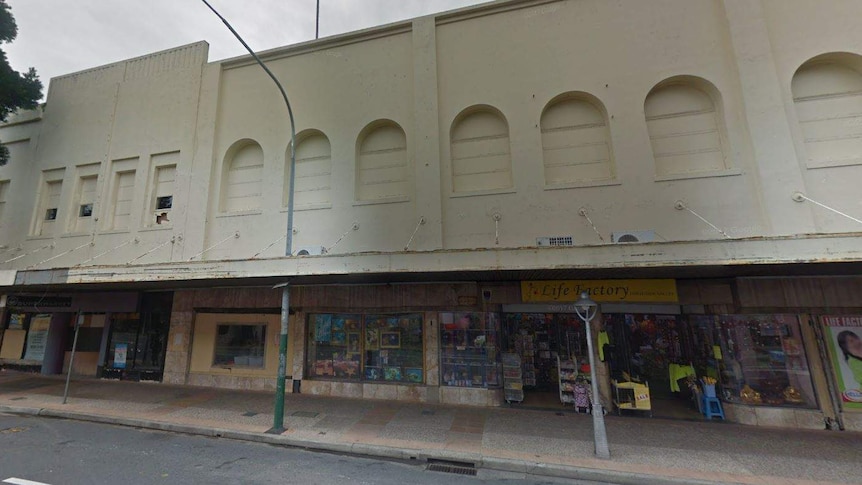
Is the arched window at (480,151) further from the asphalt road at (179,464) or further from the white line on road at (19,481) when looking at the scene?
the white line on road at (19,481)

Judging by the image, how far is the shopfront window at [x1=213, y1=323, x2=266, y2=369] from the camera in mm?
11703

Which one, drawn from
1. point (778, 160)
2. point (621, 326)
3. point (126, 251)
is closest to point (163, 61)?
point (126, 251)

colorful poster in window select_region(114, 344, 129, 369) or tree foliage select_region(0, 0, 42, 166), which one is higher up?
tree foliage select_region(0, 0, 42, 166)

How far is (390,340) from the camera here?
10805mm

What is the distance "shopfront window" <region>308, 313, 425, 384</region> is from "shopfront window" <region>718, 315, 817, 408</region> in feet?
25.8

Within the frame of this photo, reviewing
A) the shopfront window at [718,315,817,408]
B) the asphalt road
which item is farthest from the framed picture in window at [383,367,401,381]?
the shopfront window at [718,315,817,408]

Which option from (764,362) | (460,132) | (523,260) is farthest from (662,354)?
(460,132)

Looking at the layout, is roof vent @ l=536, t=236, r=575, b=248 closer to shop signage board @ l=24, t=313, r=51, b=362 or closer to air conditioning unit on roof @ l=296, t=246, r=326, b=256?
air conditioning unit on roof @ l=296, t=246, r=326, b=256

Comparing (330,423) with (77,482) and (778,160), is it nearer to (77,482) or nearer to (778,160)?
(77,482)

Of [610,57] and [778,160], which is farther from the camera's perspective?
[610,57]

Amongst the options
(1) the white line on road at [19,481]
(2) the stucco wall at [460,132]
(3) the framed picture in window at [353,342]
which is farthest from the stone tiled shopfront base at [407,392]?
(1) the white line on road at [19,481]

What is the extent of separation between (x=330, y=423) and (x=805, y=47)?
15317 millimetres

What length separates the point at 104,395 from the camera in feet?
35.2

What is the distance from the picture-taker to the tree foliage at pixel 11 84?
13.0 metres
